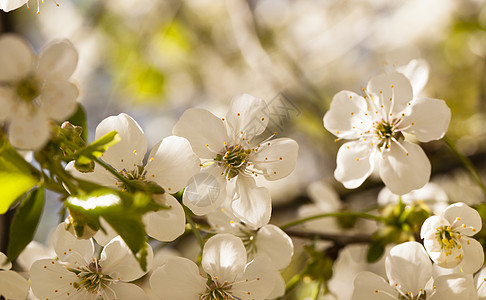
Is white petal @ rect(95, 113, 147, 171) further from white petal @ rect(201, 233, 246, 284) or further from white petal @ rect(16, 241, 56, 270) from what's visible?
white petal @ rect(16, 241, 56, 270)

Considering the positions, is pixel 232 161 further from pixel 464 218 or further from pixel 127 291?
pixel 464 218

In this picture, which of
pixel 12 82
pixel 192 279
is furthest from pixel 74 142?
pixel 192 279

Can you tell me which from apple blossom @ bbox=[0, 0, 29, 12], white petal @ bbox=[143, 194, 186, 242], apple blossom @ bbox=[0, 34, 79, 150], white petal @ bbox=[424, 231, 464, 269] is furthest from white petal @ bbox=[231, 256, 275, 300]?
apple blossom @ bbox=[0, 0, 29, 12]

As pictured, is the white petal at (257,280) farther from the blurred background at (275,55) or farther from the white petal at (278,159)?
the blurred background at (275,55)

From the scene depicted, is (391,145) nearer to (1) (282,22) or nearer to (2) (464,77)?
(2) (464,77)

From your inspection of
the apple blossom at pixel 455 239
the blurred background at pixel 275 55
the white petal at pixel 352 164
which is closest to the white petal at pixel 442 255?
the apple blossom at pixel 455 239

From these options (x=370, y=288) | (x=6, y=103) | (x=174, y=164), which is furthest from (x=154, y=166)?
(x=370, y=288)
